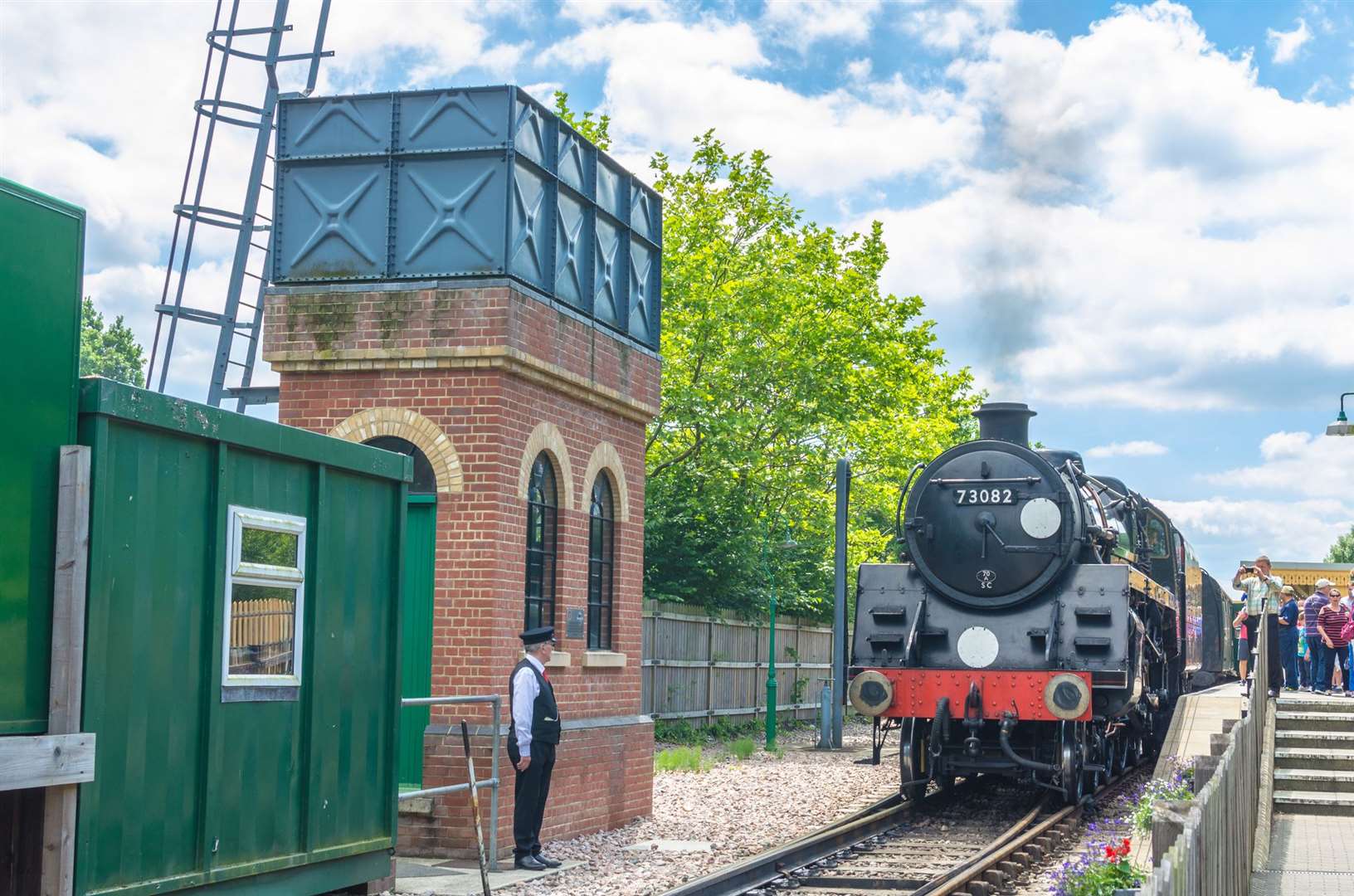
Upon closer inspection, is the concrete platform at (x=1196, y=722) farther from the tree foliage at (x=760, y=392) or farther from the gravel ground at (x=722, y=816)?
the tree foliage at (x=760, y=392)

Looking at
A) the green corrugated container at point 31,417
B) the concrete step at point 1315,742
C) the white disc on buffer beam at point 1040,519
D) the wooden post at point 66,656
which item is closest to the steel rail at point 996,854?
the concrete step at point 1315,742

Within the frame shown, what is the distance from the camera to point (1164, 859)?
14.0 ft

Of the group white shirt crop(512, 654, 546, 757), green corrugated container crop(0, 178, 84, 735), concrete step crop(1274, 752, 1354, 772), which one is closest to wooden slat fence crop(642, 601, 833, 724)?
concrete step crop(1274, 752, 1354, 772)

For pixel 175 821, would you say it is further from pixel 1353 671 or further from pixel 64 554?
pixel 1353 671

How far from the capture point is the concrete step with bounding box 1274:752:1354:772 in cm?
1402

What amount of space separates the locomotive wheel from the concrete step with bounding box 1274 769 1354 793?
1.84 m

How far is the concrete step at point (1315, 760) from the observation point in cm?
1402

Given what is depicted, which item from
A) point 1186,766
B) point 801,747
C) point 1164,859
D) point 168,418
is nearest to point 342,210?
point 168,418

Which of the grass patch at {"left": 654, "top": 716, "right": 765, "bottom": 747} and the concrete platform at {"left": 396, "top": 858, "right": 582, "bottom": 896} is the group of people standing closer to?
the grass patch at {"left": 654, "top": 716, "right": 765, "bottom": 747}

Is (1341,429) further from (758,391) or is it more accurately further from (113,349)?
(113,349)

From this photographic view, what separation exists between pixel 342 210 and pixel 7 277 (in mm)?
6504

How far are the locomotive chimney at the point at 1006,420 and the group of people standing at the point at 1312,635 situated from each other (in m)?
4.03

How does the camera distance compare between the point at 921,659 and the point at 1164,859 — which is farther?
the point at 921,659

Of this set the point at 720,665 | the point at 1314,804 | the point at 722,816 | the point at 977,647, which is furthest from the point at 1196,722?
the point at 720,665
